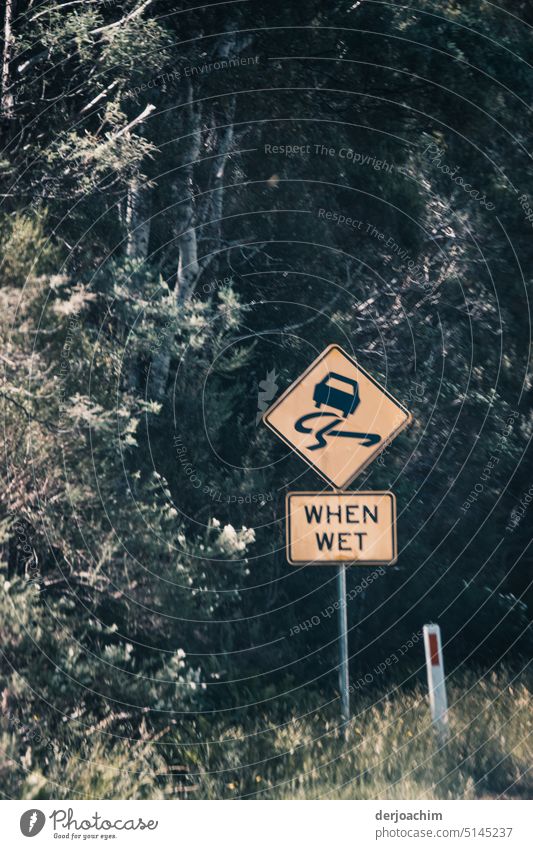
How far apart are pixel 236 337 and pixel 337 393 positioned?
2.14 metres

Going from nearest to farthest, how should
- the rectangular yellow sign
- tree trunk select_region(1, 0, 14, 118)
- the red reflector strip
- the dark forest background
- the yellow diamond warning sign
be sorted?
1. the rectangular yellow sign
2. the yellow diamond warning sign
3. the red reflector strip
4. the dark forest background
5. tree trunk select_region(1, 0, 14, 118)

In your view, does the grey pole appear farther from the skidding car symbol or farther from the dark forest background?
the skidding car symbol

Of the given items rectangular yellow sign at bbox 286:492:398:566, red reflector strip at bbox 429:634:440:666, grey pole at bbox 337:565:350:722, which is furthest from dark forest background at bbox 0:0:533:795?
rectangular yellow sign at bbox 286:492:398:566

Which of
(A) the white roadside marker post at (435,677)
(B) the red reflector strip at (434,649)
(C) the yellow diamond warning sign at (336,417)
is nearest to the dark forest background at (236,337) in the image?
(A) the white roadside marker post at (435,677)

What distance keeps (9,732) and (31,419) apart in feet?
8.38

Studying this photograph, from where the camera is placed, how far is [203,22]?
9570mm

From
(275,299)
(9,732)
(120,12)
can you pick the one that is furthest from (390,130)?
(9,732)

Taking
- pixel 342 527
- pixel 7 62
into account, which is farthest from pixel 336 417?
pixel 7 62

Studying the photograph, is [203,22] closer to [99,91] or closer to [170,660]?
[99,91]

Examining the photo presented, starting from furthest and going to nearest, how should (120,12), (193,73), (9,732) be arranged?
(193,73), (120,12), (9,732)

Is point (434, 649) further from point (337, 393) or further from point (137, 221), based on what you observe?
point (137, 221)

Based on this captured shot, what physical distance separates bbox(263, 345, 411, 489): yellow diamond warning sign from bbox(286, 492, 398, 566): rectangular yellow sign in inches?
7.9

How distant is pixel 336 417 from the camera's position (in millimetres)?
8312

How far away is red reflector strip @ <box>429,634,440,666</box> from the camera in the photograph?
8281 mm
